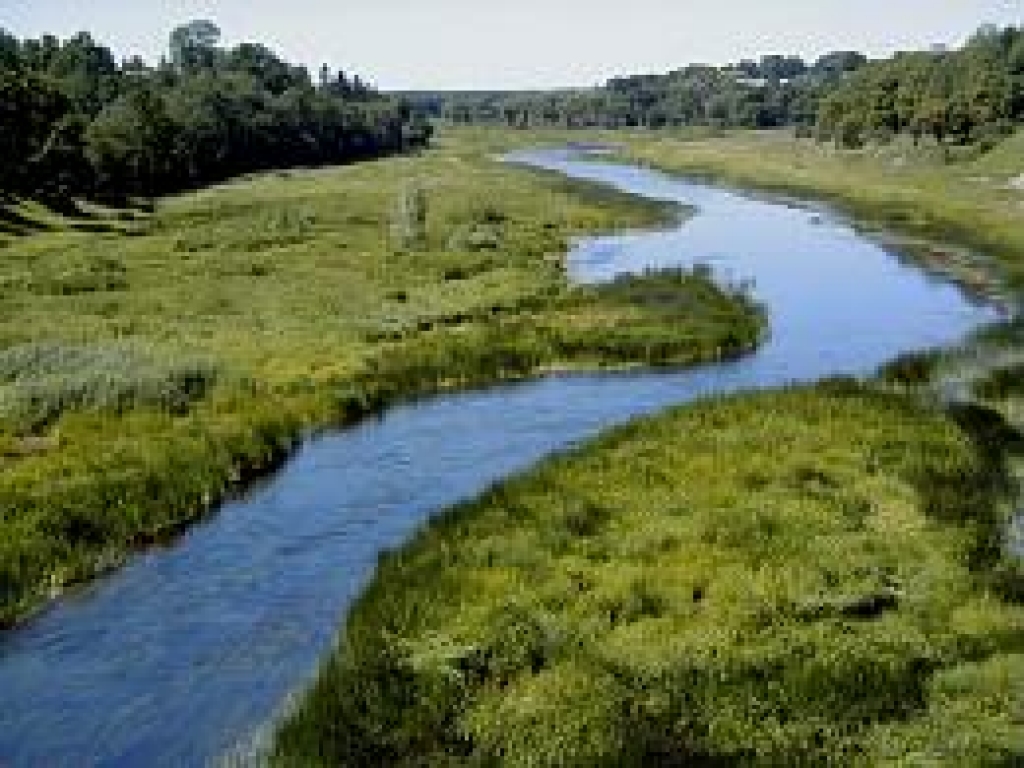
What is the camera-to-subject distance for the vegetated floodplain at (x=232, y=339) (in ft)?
133

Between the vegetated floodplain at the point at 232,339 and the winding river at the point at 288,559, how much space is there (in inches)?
60.3

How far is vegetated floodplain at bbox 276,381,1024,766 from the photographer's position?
82.3 feet

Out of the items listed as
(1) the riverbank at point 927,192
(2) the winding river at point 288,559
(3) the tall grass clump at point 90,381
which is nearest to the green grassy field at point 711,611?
(2) the winding river at point 288,559

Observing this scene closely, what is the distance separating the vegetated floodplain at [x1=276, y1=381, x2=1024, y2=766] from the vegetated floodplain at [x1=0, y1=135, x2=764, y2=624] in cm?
876

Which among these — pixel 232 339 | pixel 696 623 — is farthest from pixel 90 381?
pixel 696 623

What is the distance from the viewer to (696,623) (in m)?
29.6

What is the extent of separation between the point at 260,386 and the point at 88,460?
1256 centimetres

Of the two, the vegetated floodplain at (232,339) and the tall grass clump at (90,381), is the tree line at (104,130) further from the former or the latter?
the tall grass clump at (90,381)

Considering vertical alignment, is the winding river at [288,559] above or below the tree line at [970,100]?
below

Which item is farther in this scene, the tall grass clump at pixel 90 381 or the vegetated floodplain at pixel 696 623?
the tall grass clump at pixel 90 381

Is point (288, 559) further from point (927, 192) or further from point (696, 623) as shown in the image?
point (927, 192)

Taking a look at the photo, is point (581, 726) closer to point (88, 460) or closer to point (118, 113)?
point (88, 460)

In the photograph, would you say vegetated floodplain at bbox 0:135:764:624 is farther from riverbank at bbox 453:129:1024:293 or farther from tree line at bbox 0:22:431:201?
riverbank at bbox 453:129:1024:293

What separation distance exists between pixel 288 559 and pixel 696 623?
12.3 metres
